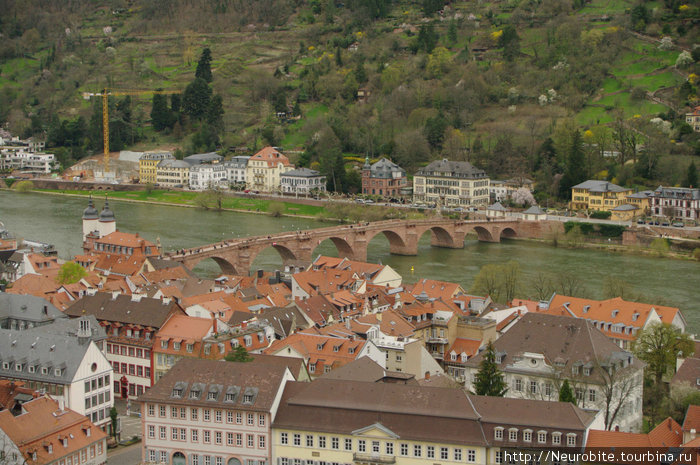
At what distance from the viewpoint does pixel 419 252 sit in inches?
3374

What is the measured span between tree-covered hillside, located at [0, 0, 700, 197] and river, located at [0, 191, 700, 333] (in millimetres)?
17022

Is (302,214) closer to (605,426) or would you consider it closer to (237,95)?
(237,95)

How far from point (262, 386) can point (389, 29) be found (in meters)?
123

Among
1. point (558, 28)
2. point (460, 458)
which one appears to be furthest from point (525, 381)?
point (558, 28)

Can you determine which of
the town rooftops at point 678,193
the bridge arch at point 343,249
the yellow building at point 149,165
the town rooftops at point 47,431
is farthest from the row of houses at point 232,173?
the town rooftops at point 47,431

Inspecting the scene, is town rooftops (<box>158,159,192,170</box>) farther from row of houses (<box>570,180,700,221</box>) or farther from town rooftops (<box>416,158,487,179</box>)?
row of houses (<box>570,180,700,221</box>)

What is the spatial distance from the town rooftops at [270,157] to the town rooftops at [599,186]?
36321 mm

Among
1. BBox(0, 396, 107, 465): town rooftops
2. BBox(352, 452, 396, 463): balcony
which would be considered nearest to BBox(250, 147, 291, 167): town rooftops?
BBox(0, 396, 107, 465): town rooftops

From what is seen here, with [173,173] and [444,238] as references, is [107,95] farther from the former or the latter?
[444,238]

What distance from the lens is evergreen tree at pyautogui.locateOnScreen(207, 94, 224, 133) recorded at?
135 meters

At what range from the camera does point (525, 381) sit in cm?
3738

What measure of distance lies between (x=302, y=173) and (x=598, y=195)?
3363 cm

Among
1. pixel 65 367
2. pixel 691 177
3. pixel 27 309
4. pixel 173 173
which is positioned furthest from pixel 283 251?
pixel 173 173

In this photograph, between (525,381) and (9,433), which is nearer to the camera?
(9,433)
